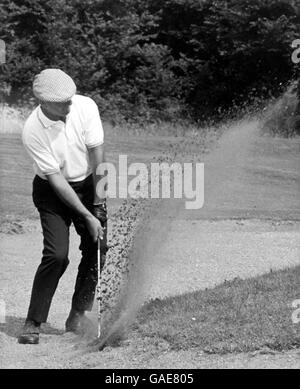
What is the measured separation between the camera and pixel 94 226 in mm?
6996

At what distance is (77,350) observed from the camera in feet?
22.5

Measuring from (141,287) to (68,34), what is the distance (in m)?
14.5

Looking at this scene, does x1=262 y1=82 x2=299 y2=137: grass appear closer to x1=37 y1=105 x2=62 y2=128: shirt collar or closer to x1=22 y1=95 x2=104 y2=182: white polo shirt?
x1=22 y1=95 x2=104 y2=182: white polo shirt

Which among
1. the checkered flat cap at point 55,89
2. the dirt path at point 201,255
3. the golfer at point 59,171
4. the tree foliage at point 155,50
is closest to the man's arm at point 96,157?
the golfer at point 59,171

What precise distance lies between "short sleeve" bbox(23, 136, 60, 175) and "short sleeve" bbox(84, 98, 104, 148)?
11.8 inches

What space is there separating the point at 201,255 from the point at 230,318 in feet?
12.7

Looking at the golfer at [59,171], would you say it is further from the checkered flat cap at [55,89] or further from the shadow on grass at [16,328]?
the shadow on grass at [16,328]

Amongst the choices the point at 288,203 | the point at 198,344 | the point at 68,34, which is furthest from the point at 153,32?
the point at 198,344

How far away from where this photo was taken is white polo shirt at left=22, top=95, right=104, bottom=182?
689cm

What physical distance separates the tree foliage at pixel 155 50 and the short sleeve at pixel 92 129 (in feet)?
45.6

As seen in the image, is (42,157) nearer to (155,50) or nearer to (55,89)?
(55,89)

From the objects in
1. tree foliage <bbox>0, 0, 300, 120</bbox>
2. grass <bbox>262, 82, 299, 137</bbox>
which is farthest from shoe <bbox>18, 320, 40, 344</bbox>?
tree foliage <bbox>0, 0, 300, 120</bbox>
